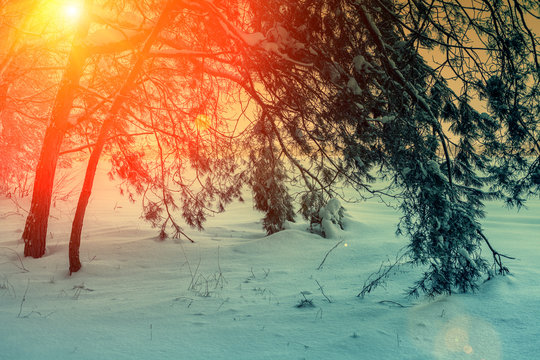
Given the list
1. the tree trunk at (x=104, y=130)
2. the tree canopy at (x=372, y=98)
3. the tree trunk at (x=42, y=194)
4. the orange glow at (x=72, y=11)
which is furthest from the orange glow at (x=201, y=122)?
the orange glow at (x=72, y=11)

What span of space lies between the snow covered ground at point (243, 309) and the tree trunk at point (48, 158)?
1.12 ft

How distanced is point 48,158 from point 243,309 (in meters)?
4.02

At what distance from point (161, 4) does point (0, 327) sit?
4803 millimetres

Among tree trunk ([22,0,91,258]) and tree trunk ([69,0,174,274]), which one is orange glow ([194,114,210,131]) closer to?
tree trunk ([69,0,174,274])

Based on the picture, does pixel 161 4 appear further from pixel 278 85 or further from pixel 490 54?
pixel 490 54

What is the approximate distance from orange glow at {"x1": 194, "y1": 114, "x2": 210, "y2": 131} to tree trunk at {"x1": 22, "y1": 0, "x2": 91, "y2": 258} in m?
1.82

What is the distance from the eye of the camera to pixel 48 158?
5609 millimetres

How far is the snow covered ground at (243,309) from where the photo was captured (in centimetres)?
268

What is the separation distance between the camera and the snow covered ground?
2.68m

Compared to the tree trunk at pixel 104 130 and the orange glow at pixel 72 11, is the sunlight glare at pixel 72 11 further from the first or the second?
the tree trunk at pixel 104 130

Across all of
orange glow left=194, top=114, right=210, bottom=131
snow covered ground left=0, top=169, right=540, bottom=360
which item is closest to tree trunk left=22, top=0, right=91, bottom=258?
snow covered ground left=0, top=169, right=540, bottom=360

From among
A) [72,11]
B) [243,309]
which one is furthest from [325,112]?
[72,11]

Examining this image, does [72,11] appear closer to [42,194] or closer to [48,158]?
[48,158]

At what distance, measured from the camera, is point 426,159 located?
3666 mm
